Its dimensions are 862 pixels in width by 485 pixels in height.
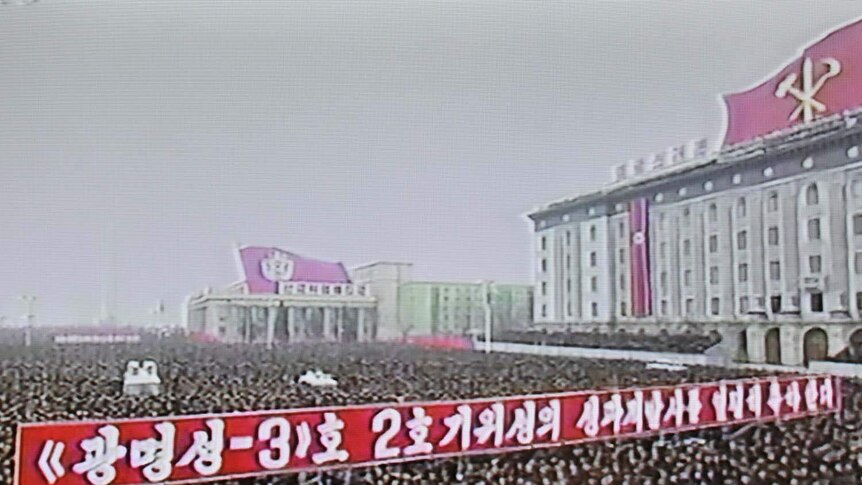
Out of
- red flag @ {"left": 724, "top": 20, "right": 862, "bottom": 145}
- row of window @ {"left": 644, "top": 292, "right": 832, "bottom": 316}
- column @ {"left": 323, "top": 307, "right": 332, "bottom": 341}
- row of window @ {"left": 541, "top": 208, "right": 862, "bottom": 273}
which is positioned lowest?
column @ {"left": 323, "top": 307, "right": 332, "bottom": 341}

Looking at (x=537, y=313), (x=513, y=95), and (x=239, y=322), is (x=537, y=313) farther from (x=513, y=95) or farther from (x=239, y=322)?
(x=239, y=322)

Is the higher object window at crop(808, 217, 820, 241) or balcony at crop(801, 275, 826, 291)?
window at crop(808, 217, 820, 241)

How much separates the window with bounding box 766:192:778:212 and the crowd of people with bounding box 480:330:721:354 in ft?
2.39

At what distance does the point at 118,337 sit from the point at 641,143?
9.25 feet

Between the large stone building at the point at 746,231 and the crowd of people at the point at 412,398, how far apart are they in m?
0.38

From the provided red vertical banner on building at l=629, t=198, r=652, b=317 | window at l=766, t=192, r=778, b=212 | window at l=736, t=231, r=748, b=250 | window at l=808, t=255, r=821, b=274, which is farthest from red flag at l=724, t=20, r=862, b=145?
window at l=808, t=255, r=821, b=274

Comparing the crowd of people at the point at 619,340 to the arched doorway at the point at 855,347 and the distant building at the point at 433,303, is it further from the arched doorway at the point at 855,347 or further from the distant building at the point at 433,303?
the arched doorway at the point at 855,347

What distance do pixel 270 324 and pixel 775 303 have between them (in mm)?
2647

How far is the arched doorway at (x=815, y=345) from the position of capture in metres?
5.22

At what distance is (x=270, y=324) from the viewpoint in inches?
198

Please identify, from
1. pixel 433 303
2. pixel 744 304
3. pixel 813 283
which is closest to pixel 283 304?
pixel 433 303

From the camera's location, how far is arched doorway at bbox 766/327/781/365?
527 centimetres

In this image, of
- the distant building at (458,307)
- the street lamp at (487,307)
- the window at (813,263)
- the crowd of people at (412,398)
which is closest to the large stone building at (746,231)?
the window at (813,263)

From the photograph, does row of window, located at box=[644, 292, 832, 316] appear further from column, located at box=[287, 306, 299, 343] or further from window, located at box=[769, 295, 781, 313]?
column, located at box=[287, 306, 299, 343]
